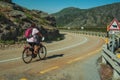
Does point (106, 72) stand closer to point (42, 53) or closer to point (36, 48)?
point (36, 48)

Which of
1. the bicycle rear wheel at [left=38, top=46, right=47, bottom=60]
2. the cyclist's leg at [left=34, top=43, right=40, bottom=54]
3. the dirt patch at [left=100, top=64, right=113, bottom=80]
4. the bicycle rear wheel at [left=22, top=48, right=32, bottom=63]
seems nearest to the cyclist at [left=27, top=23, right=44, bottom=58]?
the cyclist's leg at [left=34, top=43, right=40, bottom=54]

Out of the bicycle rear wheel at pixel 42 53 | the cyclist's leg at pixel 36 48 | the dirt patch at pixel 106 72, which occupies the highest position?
the cyclist's leg at pixel 36 48

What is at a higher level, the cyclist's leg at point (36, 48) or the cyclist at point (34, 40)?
the cyclist at point (34, 40)

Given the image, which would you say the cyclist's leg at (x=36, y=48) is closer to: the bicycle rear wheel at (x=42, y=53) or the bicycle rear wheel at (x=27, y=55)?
the bicycle rear wheel at (x=27, y=55)

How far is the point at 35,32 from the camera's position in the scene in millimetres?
12102

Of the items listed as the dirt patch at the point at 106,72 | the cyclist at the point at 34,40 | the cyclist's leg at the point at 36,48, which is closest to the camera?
the dirt patch at the point at 106,72

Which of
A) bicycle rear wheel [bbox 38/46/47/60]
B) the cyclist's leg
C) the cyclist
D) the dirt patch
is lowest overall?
the dirt patch

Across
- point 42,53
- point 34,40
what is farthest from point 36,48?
point 42,53

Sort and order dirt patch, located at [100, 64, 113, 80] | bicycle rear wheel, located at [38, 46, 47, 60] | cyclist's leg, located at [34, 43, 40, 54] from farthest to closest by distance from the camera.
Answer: bicycle rear wheel, located at [38, 46, 47, 60], cyclist's leg, located at [34, 43, 40, 54], dirt patch, located at [100, 64, 113, 80]

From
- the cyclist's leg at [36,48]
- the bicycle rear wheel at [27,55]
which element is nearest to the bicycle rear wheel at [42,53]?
the cyclist's leg at [36,48]

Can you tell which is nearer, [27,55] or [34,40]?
[27,55]

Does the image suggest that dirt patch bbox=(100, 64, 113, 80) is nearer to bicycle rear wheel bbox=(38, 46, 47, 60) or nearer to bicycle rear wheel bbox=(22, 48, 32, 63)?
bicycle rear wheel bbox=(38, 46, 47, 60)

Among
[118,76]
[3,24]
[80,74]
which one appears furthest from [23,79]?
[3,24]

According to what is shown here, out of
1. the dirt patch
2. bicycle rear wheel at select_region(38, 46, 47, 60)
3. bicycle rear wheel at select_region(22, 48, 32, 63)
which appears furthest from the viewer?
bicycle rear wheel at select_region(38, 46, 47, 60)
